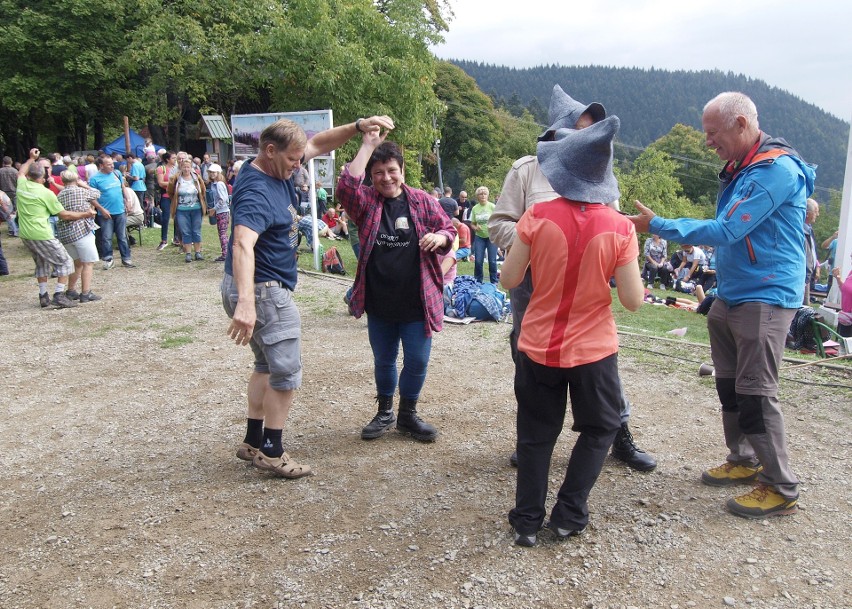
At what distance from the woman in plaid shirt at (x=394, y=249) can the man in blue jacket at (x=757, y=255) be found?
4.28 feet

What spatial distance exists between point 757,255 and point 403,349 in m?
2.05

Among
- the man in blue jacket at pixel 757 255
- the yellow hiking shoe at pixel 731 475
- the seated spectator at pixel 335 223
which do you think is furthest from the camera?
the seated spectator at pixel 335 223

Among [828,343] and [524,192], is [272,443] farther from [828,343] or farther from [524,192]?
[828,343]

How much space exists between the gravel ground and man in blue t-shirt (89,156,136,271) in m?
5.83

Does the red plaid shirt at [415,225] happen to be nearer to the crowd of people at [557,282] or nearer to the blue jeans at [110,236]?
the crowd of people at [557,282]

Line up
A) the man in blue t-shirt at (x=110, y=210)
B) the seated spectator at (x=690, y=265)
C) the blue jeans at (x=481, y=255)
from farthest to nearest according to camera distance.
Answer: the seated spectator at (x=690, y=265)
the blue jeans at (x=481, y=255)
the man in blue t-shirt at (x=110, y=210)

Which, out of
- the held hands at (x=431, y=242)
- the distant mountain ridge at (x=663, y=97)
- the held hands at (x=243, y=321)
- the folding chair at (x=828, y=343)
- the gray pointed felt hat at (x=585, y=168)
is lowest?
the folding chair at (x=828, y=343)

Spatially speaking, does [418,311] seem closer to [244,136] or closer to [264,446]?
[264,446]

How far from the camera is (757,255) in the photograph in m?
3.15

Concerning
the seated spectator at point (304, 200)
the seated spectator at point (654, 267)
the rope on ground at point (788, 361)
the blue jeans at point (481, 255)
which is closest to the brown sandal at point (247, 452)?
the rope on ground at point (788, 361)

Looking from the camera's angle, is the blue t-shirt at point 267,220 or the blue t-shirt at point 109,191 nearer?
the blue t-shirt at point 267,220

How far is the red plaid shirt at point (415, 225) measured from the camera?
3.87 m

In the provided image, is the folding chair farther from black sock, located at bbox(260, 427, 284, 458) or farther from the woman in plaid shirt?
black sock, located at bbox(260, 427, 284, 458)

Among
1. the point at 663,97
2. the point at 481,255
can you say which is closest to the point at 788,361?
the point at 481,255
